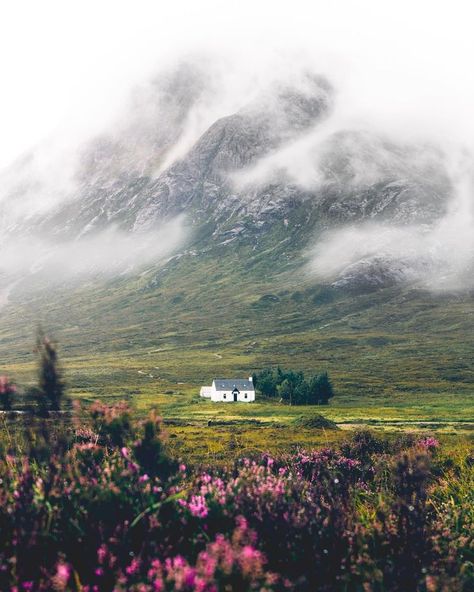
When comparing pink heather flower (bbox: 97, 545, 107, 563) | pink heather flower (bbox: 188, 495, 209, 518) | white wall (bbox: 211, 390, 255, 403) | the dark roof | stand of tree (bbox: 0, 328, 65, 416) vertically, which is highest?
stand of tree (bbox: 0, 328, 65, 416)

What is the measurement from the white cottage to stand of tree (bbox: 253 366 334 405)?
747 cm

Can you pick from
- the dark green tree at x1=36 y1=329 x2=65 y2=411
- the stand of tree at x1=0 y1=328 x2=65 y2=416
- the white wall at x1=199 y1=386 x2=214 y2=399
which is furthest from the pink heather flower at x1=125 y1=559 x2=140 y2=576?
the white wall at x1=199 y1=386 x2=214 y2=399

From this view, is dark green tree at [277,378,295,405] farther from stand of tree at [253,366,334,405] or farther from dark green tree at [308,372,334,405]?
dark green tree at [308,372,334,405]

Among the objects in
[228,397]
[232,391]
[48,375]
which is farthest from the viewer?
[232,391]

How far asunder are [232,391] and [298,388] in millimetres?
16077

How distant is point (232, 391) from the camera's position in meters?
132

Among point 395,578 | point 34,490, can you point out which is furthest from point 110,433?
point 395,578

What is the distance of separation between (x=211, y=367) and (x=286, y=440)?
129 meters

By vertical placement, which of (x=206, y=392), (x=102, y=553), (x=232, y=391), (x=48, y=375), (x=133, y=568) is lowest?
(x=206, y=392)

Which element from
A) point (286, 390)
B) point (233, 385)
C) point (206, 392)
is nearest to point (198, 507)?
point (286, 390)

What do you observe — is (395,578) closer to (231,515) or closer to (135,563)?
(231,515)

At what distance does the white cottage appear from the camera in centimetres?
13062

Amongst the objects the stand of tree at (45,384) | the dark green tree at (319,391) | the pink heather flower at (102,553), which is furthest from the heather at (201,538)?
the dark green tree at (319,391)

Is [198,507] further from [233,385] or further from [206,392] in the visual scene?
[206,392]
